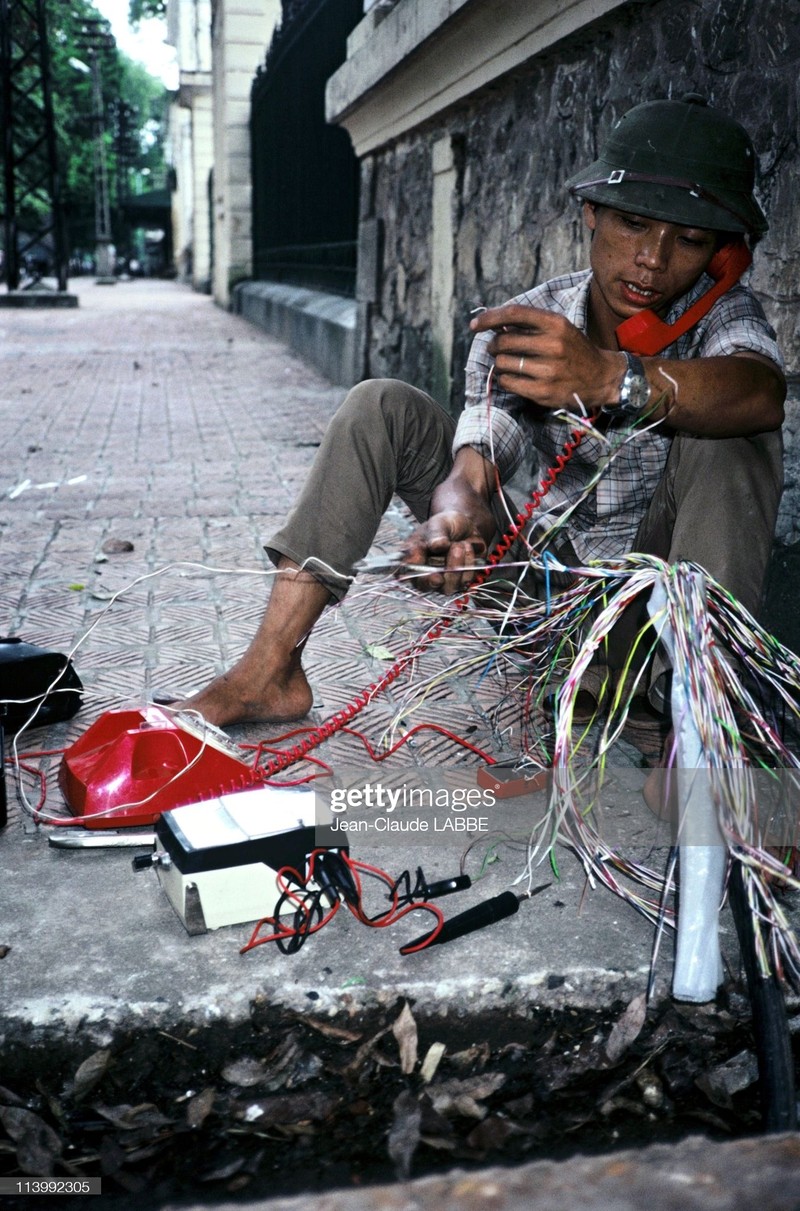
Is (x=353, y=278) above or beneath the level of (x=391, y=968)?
above

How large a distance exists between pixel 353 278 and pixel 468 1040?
9.32m

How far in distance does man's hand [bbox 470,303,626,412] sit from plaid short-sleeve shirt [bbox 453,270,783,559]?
60 centimetres

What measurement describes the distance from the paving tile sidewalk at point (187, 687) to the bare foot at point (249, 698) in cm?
7

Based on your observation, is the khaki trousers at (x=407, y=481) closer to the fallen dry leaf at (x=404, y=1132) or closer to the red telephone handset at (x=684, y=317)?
the red telephone handset at (x=684, y=317)

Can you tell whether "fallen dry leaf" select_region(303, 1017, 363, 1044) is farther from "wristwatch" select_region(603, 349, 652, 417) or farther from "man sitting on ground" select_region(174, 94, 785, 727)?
"wristwatch" select_region(603, 349, 652, 417)

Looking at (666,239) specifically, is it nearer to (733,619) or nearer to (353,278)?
(733,619)

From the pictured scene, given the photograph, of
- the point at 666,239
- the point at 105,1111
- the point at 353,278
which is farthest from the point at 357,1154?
the point at 353,278

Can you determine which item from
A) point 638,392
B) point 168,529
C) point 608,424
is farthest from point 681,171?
point 168,529

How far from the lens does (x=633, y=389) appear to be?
212 cm

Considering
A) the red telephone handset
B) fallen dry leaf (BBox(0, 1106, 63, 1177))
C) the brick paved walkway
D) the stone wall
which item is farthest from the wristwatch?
fallen dry leaf (BBox(0, 1106, 63, 1177))

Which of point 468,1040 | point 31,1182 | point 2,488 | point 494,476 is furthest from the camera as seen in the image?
point 2,488

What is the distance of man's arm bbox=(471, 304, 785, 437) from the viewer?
6.62 ft

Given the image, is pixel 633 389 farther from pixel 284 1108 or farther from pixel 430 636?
pixel 284 1108

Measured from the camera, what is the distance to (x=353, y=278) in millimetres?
10547
